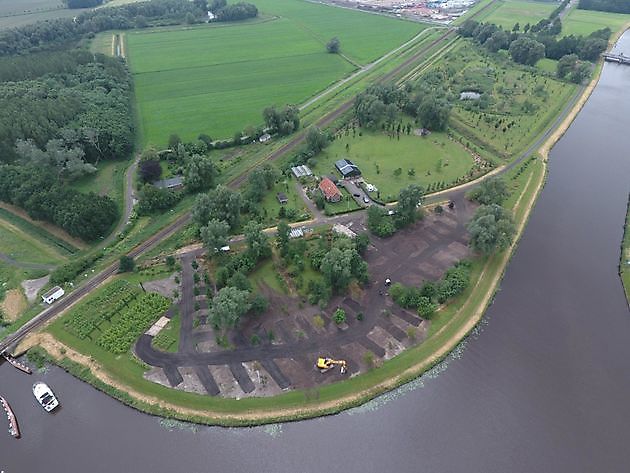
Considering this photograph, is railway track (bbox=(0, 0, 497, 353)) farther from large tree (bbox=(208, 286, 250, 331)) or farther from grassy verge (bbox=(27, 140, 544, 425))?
large tree (bbox=(208, 286, 250, 331))

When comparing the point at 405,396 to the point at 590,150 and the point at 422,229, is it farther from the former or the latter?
the point at 590,150

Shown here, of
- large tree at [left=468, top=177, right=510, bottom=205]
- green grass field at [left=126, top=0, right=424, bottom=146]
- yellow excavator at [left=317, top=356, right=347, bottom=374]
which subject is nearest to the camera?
yellow excavator at [left=317, top=356, right=347, bottom=374]

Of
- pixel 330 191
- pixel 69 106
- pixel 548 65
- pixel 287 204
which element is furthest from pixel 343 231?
pixel 548 65

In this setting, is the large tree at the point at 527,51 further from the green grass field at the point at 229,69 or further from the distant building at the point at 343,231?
the distant building at the point at 343,231

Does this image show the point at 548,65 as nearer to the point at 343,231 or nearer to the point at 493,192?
the point at 493,192

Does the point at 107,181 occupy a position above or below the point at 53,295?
above

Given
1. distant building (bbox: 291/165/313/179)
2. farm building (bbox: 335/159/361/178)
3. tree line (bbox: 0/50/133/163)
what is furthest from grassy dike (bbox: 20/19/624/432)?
tree line (bbox: 0/50/133/163)
